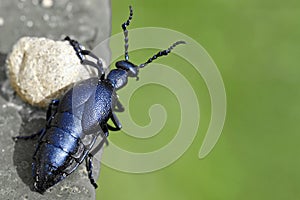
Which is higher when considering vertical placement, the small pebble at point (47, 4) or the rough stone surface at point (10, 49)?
the small pebble at point (47, 4)

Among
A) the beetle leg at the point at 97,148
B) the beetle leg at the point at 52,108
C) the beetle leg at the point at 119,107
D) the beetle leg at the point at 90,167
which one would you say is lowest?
the beetle leg at the point at 90,167

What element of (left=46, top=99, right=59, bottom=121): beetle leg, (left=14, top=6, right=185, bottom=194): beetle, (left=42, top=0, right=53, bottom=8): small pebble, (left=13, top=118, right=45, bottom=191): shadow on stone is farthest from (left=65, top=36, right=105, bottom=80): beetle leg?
(left=42, top=0, right=53, bottom=8): small pebble

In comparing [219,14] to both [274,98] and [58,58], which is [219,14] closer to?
[274,98]

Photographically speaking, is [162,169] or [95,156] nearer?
[95,156]

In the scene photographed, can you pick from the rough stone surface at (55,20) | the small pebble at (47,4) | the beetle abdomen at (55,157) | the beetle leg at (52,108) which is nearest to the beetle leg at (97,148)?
the beetle abdomen at (55,157)

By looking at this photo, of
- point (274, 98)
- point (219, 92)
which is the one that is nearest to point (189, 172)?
point (219, 92)

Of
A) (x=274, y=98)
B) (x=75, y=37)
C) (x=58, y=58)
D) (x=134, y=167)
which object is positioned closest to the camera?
(x=58, y=58)

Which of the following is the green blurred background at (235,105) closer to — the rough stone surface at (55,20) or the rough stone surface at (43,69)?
the rough stone surface at (55,20)
